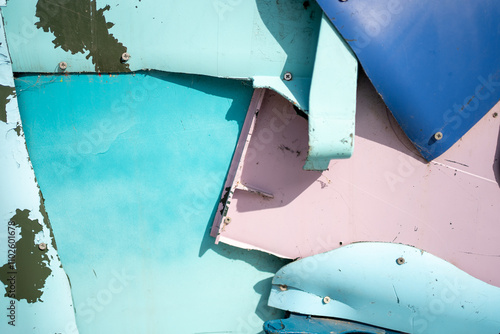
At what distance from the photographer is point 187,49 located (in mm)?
1965

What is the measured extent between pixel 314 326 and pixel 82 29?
1.50m

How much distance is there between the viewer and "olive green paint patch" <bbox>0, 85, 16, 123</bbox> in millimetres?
1922

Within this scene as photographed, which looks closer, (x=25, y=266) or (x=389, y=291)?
(x=25, y=266)

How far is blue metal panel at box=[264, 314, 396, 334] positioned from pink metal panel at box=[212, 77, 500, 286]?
28 centimetres

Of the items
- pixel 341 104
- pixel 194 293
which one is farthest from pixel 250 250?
pixel 341 104

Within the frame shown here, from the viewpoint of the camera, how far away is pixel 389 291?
2135 mm

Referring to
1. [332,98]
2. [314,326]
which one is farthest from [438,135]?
[314,326]

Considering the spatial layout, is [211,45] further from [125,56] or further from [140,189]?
[140,189]

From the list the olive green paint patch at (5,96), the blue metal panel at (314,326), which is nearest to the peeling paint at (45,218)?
the olive green paint patch at (5,96)

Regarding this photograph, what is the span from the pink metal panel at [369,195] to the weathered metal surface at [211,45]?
0.63 feet

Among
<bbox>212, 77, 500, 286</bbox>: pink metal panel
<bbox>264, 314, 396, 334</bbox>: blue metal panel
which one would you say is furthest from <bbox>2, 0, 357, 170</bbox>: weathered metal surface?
<bbox>264, 314, 396, 334</bbox>: blue metal panel

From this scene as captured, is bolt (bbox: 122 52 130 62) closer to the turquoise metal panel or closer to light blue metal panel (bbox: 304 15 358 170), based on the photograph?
the turquoise metal panel

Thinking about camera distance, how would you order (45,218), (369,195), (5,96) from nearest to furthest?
1. (5,96)
2. (45,218)
3. (369,195)

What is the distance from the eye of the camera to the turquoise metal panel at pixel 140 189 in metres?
2.02
